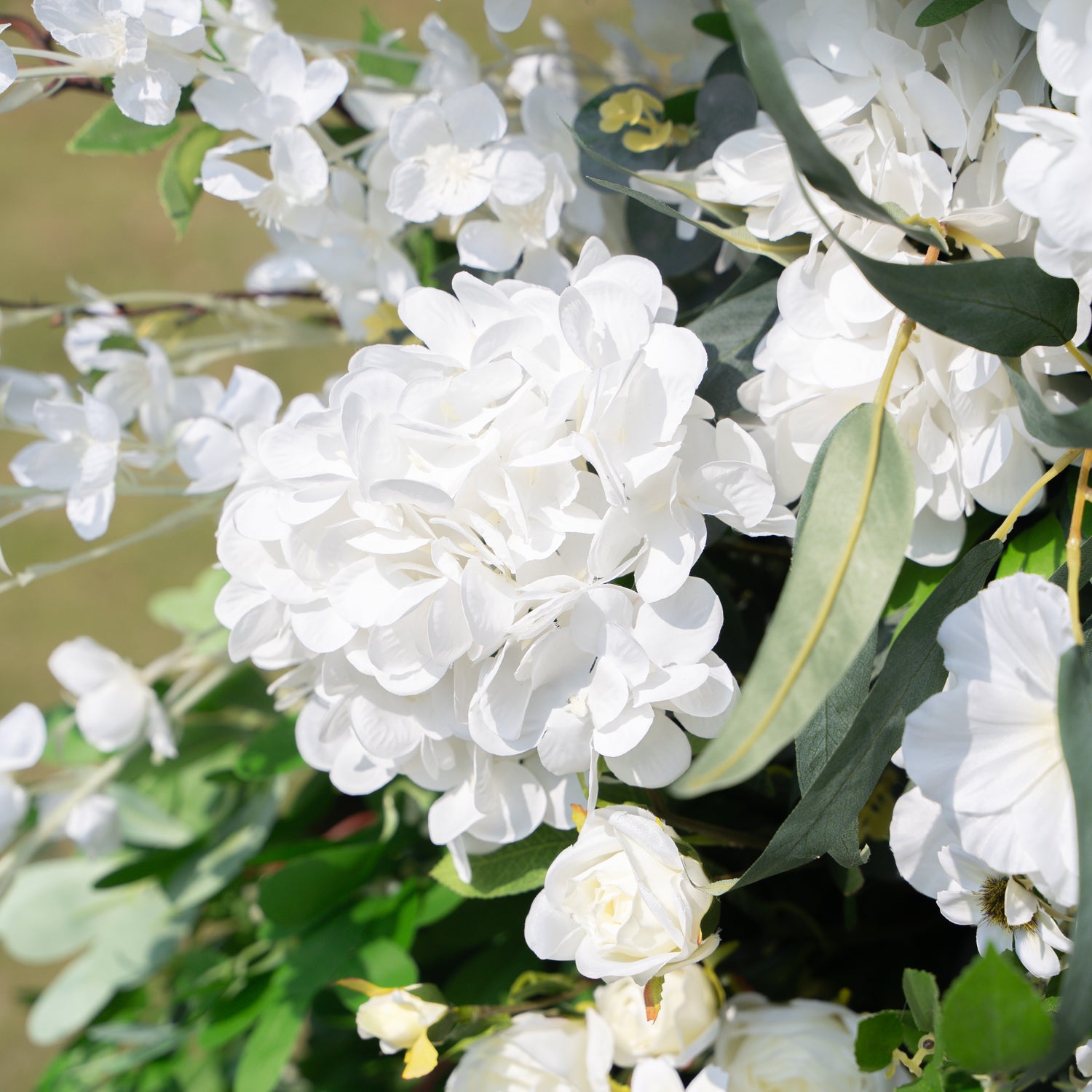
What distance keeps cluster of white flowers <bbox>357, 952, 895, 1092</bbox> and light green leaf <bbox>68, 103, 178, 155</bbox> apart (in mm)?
337

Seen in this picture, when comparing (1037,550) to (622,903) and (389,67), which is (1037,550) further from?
(389,67)

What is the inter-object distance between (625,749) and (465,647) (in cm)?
5

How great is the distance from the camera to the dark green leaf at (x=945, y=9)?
0.85ft

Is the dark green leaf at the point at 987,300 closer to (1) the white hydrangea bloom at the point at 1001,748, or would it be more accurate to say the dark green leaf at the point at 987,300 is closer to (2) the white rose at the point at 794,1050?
(1) the white hydrangea bloom at the point at 1001,748

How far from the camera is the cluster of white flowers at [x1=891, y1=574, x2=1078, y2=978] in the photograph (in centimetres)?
21

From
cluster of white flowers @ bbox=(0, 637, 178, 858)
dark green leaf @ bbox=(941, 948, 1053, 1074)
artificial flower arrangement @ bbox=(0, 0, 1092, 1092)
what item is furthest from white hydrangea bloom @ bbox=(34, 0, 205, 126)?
dark green leaf @ bbox=(941, 948, 1053, 1074)

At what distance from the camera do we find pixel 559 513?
0.25 m

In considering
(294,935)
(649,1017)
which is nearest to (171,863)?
(294,935)

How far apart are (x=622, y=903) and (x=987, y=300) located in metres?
0.18

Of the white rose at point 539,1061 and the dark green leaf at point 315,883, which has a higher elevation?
the white rose at point 539,1061

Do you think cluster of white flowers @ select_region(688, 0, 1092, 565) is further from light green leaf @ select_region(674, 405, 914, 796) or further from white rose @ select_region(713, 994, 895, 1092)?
white rose @ select_region(713, 994, 895, 1092)

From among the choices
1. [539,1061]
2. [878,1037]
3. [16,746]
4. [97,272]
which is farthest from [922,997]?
[97,272]

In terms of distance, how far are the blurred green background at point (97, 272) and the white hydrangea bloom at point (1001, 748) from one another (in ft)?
2.92

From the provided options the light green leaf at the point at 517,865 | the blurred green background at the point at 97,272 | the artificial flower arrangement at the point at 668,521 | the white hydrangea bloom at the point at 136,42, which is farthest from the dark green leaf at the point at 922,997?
the blurred green background at the point at 97,272
